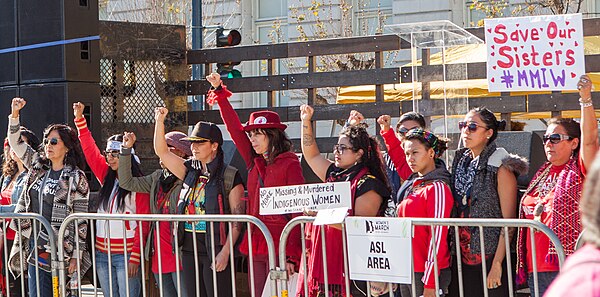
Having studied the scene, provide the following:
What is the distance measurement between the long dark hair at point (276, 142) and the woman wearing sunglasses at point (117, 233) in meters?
1.12

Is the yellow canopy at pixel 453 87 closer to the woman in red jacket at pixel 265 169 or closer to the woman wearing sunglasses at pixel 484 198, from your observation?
the woman in red jacket at pixel 265 169

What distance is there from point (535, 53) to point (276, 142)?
2.16 m

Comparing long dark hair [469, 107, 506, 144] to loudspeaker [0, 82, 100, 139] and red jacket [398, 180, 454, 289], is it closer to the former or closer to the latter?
red jacket [398, 180, 454, 289]

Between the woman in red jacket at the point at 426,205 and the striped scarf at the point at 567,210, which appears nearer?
the striped scarf at the point at 567,210

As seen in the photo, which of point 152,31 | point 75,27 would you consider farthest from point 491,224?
point 152,31

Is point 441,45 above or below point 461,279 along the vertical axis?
above

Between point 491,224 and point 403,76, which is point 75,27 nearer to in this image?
point 403,76

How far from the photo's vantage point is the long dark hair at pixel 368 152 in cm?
653

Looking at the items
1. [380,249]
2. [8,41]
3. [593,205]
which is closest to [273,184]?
[380,249]

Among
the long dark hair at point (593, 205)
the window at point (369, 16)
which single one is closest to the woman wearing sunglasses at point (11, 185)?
A: the long dark hair at point (593, 205)

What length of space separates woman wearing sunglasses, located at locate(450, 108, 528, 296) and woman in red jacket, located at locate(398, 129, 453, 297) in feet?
0.46

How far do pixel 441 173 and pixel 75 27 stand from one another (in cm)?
486

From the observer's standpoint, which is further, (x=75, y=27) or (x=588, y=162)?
(x=75, y=27)

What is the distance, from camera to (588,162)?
574cm
